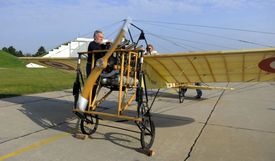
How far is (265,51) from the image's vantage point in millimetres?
5035

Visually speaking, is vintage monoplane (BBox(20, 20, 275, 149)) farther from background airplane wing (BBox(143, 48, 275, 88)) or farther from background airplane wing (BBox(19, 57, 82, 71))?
background airplane wing (BBox(19, 57, 82, 71))

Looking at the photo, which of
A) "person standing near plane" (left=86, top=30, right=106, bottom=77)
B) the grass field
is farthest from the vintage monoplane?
the grass field

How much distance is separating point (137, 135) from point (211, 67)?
2.12 meters

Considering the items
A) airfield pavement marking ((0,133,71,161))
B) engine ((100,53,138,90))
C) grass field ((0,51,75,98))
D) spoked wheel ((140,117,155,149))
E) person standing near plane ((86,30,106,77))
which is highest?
person standing near plane ((86,30,106,77))

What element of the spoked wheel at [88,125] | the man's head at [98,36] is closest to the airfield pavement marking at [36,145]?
the spoked wheel at [88,125]

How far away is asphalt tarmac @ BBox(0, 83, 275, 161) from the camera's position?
4992mm

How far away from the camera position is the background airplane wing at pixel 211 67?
5477 mm

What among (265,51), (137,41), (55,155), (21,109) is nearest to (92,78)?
(137,41)

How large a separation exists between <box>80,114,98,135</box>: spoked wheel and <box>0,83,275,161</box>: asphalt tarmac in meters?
0.15

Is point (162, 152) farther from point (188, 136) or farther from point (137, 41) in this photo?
point (137, 41)

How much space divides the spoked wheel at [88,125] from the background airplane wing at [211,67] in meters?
1.67

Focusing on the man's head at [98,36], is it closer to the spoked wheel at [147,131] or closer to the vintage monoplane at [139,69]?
the vintage monoplane at [139,69]

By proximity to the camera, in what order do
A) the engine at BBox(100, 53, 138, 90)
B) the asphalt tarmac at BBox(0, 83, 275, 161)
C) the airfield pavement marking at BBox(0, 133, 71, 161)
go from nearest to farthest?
1. the airfield pavement marking at BBox(0, 133, 71, 161)
2. the asphalt tarmac at BBox(0, 83, 275, 161)
3. the engine at BBox(100, 53, 138, 90)

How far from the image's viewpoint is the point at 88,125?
6.61m
